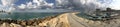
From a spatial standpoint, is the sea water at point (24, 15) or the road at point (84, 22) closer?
the road at point (84, 22)

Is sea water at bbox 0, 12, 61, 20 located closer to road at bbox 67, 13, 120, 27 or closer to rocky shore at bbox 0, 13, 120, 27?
rocky shore at bbox 0, 13, 120, 27

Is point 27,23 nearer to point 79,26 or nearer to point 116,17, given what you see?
point 79,26

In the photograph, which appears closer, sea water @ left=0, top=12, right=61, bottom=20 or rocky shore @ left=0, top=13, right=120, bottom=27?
rocky shore @ left=0, top=13, right=120, bottom=27

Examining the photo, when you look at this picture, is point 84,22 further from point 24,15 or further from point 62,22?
point 24,15

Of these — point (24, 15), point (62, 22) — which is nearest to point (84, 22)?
point (62, 22)

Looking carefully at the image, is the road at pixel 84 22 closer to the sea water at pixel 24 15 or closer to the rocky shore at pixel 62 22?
the rocky shore at pixel 62 22

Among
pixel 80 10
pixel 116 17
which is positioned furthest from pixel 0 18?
pixel 116 17

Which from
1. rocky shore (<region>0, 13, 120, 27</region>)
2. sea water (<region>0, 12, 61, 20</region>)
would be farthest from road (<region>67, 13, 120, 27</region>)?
sea water (<region>0, 12, 61, 20</region>)

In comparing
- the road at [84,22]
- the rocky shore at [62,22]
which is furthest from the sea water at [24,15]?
the road at [84,22]

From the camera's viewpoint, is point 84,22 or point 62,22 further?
point 84,22
